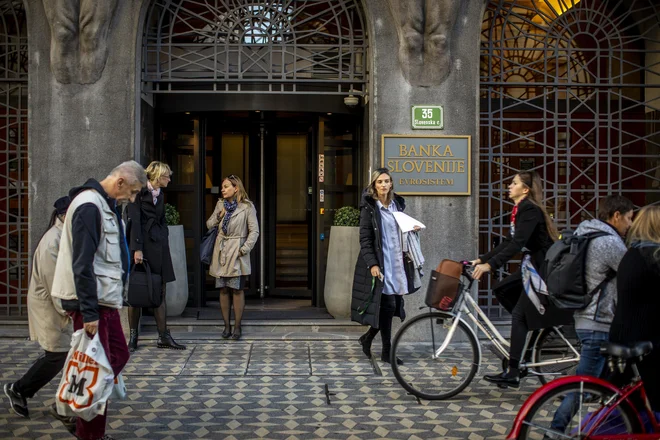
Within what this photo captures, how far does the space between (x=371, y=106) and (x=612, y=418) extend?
212 inches

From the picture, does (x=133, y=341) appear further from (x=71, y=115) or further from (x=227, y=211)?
(x=71, y=115)

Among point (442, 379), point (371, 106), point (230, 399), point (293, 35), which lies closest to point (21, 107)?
point (293, 35)

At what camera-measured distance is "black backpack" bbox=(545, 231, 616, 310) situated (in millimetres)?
4680

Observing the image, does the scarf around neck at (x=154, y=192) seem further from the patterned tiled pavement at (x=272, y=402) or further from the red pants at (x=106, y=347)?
the red pants at (x=106, y=347)

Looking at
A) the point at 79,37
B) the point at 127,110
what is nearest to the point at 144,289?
the point at 127,110

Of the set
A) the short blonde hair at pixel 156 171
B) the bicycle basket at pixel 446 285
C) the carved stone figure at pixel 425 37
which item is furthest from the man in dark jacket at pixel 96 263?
the carved stone figure at pixel 425 37

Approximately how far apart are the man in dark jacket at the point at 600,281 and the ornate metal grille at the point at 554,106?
4.01 meters

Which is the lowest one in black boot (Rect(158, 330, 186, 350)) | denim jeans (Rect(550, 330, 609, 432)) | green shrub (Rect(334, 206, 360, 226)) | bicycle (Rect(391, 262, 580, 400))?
black boot (Rect(158, 330, 186, 350))

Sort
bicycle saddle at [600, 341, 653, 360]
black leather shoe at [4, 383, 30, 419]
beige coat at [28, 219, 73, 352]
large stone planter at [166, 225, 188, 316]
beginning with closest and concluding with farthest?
bicycle saddle at [600, 341, 653, 360]
beige coat at [28, 219, 73, 352]
black leather shoe at [4, 383, 30, 419]
large stone planter at [166, 225, 188, 316]

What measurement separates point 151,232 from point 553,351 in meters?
4.29

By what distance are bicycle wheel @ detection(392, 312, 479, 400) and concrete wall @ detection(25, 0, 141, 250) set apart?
4.34 m

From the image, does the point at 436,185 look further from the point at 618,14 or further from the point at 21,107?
the point at 21,107

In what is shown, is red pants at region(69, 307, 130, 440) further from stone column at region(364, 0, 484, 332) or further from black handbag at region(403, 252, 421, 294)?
stone column at region(364, 0, 484, 332)

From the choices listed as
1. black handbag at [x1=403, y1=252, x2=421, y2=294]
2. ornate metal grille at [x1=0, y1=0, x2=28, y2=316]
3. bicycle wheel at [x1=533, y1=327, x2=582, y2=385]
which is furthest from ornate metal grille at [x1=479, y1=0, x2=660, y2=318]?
ornate metal grille at [x1=0, y1=0, x2=28, y2=316]
